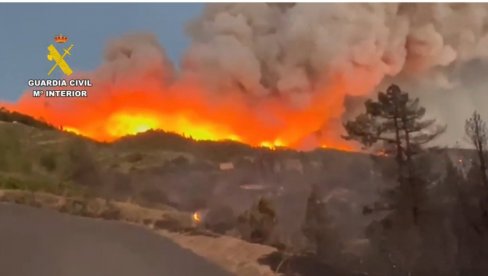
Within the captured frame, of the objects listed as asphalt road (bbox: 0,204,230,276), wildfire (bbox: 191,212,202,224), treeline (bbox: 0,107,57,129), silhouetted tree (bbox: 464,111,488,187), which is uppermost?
treeline (bbox: 0,107,57,129)

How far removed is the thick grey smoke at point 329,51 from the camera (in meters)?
3.25

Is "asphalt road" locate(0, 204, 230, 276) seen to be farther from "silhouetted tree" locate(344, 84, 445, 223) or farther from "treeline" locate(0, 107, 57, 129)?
"silhouetted tree" locate(344, 84, 445, 223)

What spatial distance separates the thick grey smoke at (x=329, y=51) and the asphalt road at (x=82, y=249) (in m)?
0.85

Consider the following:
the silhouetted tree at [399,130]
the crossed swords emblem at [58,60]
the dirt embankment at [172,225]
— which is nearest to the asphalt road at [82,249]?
the dirt embankment at [172,225]

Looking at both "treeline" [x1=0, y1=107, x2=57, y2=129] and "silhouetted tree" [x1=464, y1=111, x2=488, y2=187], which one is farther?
"silhouetted tree" [x1=464, y1=111, x2=488, y2=187]

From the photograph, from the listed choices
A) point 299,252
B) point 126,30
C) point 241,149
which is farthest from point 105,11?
point 299,252

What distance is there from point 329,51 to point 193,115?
0.76m

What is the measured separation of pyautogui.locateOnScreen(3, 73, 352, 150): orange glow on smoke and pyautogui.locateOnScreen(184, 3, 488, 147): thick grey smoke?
0.07m

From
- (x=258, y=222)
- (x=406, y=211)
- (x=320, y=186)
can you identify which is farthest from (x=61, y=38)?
(x=406, y=211)

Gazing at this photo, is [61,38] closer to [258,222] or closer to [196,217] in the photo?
[196,217]

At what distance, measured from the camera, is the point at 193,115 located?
10.5ft

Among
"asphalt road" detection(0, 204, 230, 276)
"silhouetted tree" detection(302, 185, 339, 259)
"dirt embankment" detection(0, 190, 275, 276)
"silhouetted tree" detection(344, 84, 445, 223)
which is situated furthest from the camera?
"silhouetted tree" detection(344, 84, 445, 223)

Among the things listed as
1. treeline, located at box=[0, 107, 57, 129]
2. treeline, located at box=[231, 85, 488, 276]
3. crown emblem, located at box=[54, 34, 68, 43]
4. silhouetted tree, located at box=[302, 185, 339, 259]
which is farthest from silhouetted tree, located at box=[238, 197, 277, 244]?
crown emblem, located at box=[54, 34, 68, 43]

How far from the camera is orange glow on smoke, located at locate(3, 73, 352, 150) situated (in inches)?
123
